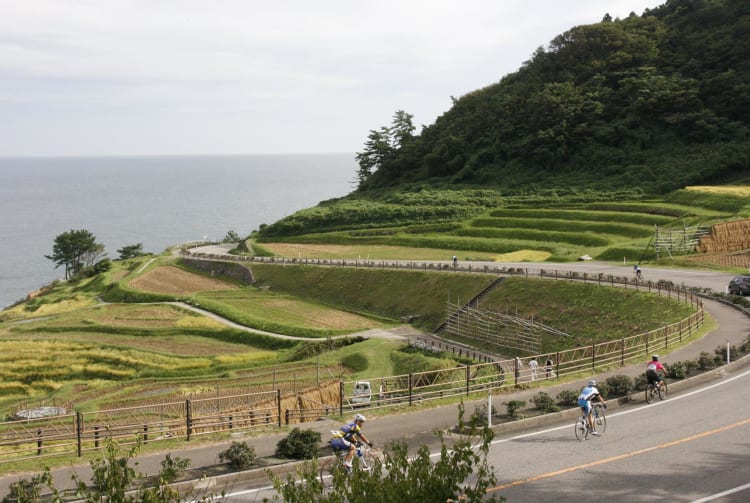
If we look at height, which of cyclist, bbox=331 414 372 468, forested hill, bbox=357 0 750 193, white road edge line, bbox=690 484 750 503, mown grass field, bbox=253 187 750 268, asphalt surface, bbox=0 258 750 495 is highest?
forested hill, bbox=357 0 750 193

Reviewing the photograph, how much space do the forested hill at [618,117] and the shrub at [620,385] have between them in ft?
236

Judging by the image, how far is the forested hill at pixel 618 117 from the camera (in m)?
103

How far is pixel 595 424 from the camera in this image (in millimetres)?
23047

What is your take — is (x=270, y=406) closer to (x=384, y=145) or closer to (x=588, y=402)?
(x=588, y=402)

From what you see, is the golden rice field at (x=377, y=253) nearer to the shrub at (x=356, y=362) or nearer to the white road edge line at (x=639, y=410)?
Answer: the shrub at (x=356, y=362)

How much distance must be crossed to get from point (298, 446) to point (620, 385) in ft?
42.9

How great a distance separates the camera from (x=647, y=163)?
10338 centimetres

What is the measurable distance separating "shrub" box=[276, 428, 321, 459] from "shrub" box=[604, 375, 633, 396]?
40.3 feet

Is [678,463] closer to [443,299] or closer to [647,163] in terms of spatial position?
[443,299]

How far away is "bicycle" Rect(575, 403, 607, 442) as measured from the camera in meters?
22.3

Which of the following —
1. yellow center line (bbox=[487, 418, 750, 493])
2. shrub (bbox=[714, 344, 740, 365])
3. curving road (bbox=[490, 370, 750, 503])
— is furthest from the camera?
shrub (bbox=[714, 344, 740, 365])

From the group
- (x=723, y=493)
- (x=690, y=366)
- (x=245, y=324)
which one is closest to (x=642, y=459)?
(x=723, y=493)

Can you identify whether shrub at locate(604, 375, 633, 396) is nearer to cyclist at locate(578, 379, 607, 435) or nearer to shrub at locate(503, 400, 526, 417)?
shrub at locate(503, 400, 526, 417)

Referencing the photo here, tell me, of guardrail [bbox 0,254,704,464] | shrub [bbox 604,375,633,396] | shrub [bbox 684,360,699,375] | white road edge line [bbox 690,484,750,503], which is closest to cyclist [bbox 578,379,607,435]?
white road edge line [bbox 690,484,750,503]
